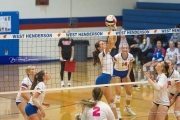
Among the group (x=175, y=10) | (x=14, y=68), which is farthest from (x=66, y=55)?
(x=175, y=10)

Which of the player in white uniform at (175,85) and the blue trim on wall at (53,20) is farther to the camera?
the blue trim on wall at (53,20)

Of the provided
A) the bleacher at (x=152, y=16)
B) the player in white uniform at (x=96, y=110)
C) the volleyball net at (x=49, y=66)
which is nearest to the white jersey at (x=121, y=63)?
the volleyball net at (x=49, y=66)

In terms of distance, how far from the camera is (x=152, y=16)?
72.9ft

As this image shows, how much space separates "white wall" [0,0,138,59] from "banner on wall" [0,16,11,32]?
38cm

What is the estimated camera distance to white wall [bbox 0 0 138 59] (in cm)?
2105

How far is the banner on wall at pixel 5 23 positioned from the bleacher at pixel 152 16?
18.3 feet

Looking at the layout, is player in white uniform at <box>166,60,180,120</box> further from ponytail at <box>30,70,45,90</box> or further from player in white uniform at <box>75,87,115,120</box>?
player in white uniform at <box>75,87,115,120</box>

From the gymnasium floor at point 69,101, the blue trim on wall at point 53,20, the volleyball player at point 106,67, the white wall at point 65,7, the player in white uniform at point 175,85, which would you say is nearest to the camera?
the player in white uniform at point 175,85

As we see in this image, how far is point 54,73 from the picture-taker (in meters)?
19.2

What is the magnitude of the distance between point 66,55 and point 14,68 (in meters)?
3.41

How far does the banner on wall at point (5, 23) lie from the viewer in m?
20.6

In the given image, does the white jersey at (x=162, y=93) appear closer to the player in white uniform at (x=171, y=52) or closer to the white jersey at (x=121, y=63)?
the white jersey at (x=121, y=63)

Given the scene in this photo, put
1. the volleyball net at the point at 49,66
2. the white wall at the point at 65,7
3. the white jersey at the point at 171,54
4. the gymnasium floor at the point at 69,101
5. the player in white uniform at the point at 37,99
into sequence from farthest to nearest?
the white wall at the point at 65,7, the white jersey at the point at 171,54, the volleyball net at the point at 49,66, the gymnasium floor at the point at 69,101, the player in white uniform at the point at 37,99

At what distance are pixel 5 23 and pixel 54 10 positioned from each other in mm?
2359
